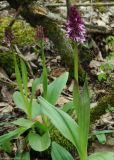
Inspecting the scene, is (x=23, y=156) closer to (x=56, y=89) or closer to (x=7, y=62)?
(x=56, y=89)

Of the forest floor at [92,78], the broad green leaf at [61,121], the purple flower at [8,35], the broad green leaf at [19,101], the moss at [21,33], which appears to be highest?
the purple flower at [8,35]

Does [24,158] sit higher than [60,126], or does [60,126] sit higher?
[60,126]

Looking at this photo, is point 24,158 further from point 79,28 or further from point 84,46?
point 84,46

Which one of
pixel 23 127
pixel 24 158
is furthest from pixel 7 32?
pixel 24 158

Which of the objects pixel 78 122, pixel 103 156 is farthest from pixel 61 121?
pixel 103 156

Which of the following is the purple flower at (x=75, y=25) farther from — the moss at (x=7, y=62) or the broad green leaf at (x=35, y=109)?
the moss at (x=7, y=62)

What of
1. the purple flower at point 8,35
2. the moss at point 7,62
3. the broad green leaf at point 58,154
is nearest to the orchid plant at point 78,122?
the broad green leaf at point 58,154
